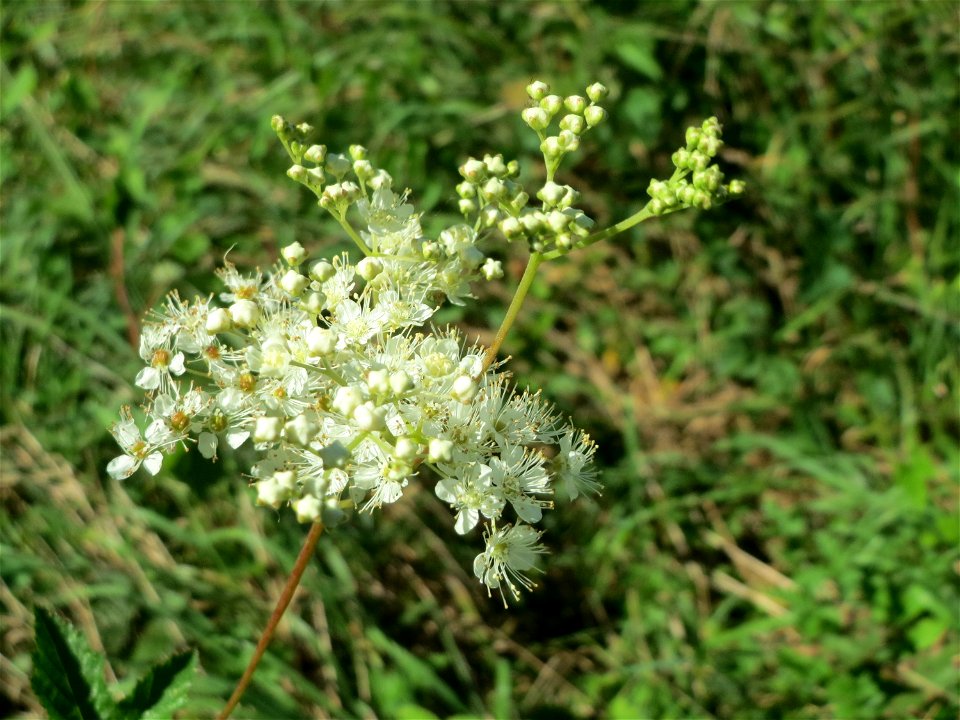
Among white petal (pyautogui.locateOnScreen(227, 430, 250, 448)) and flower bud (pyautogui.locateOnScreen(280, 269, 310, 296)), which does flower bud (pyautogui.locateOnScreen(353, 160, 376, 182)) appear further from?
white petal (pyautogui.locateOnScreen(227, 430, 250, 448))

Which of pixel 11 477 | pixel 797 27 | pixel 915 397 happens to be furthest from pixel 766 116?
pixel 11 477

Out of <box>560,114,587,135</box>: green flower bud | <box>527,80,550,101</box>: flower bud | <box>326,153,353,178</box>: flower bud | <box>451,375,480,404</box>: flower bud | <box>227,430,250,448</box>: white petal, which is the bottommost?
<box>227,430,250,448</box>: white petal

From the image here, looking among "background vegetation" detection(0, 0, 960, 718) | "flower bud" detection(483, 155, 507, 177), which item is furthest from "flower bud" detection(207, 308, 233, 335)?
"background vegetation" detection(0, 0, 960, 718)

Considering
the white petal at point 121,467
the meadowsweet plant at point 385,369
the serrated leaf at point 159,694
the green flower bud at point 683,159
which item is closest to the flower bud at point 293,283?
the meadowsweet plant at point 385,369

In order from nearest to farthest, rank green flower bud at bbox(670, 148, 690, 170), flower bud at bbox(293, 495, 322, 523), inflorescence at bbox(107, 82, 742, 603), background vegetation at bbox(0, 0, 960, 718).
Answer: flower bud at bbox(293, 495, 322, 523), inflorescence at bbox(107, 82, 742, 603), green flower bud at bbox(670, 148, 690, 170), background vegetation at bbox(0, 0, 960, 718)

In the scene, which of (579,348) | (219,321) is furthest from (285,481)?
(579,348)

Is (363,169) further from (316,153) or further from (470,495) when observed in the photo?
(470,495)

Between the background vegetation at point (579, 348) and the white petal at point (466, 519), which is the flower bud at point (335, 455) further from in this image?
the background vegetation at point (579, 348)
